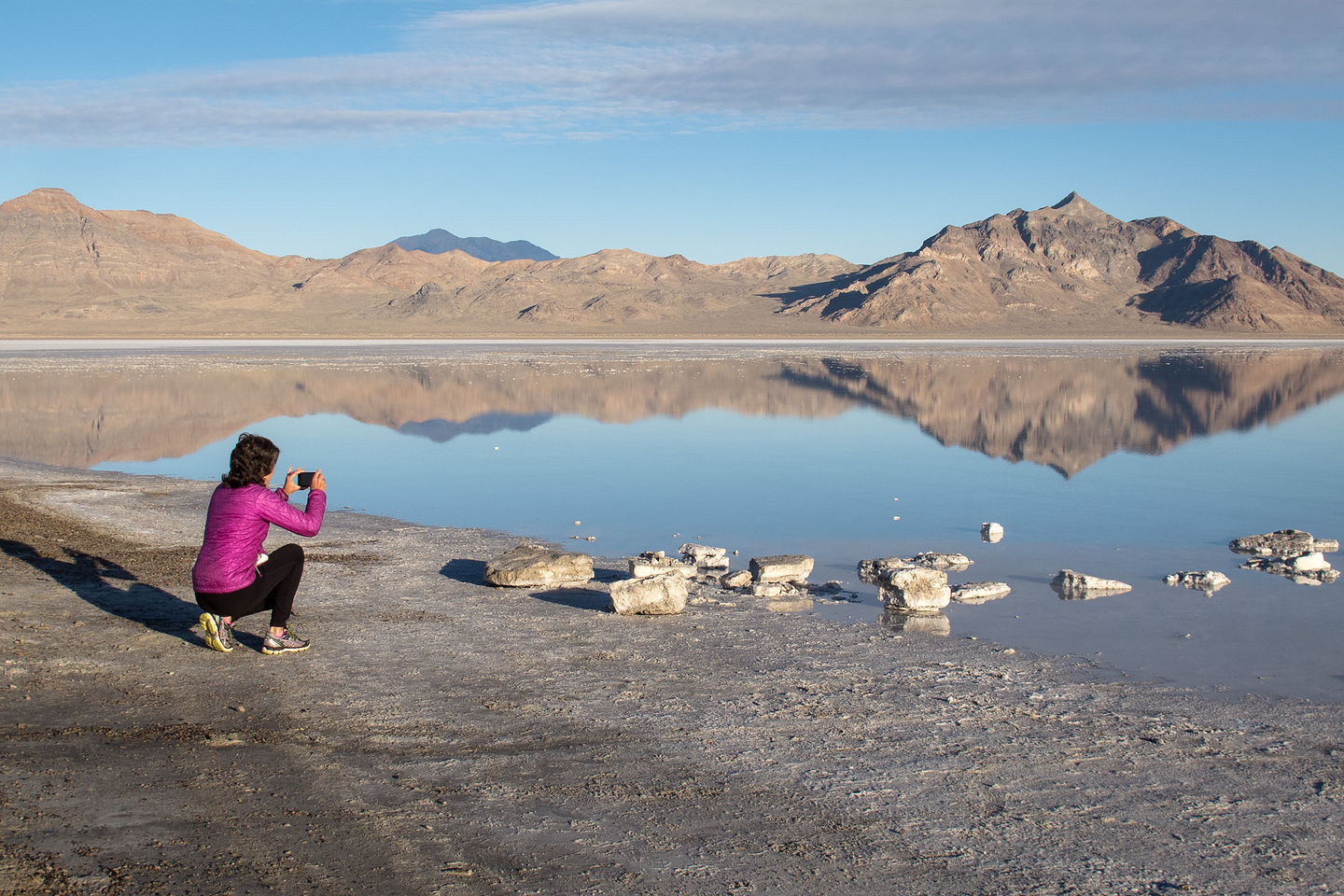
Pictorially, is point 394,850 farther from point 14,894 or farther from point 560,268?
point 560,268

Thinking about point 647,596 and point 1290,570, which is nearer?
point 647,596

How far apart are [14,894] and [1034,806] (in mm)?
3390

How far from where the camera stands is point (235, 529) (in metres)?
5.85

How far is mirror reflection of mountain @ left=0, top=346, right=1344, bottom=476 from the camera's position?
19803mm

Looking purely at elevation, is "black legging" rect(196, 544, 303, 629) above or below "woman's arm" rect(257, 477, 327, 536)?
below

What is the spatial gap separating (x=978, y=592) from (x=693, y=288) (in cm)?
12459

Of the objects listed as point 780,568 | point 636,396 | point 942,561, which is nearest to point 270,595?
point 780,568

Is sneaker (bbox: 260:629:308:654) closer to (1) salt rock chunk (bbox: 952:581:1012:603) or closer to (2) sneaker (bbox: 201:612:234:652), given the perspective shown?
(2) sneaker (bbox: 201:612:234:652)

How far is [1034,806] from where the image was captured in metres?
4.11

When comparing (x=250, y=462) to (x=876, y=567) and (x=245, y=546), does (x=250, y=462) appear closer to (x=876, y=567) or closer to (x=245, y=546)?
(x=245, y=546)

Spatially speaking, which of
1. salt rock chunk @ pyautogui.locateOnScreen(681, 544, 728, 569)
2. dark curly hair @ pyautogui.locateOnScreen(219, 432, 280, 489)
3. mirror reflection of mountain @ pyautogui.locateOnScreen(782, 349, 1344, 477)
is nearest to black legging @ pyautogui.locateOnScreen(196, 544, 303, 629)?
dark curly hair @ pyautogui.locateOnScreen(219, 432, 280, 489)

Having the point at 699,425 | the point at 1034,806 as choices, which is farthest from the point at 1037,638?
the point at 699,425

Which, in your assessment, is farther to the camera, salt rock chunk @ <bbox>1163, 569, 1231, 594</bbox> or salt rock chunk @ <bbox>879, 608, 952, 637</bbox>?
salt rock chunk @ <bbox>1163, 569, 1231, 594</bbox>

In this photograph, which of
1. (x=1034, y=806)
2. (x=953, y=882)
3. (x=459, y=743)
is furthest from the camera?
(x=459, y=743)
